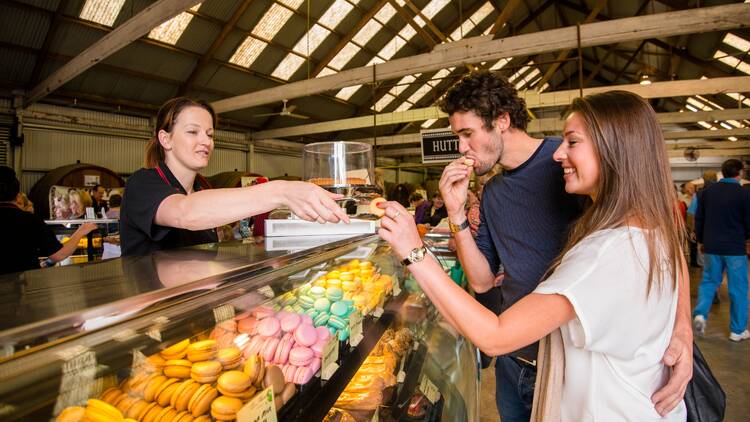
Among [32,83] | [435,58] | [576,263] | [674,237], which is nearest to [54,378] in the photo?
[576,263]

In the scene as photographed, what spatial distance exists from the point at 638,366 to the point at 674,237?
1.09ft

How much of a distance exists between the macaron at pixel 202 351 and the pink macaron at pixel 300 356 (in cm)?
24

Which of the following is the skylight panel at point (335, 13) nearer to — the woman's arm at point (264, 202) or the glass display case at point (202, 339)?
the glass display case at point (202, 339)

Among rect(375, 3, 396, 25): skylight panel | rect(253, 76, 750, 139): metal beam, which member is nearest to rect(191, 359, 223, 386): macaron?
rect(253, 76, 750, 139): metal beam

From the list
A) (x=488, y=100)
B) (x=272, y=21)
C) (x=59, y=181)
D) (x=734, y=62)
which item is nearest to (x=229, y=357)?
(x=488, y=100)

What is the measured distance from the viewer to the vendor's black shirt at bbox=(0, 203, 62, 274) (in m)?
2.65

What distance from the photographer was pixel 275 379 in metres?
0.98

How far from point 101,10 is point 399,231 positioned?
900 cm

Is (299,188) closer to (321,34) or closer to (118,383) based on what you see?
(118,383)

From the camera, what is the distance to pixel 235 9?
28.1ft

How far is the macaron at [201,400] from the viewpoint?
80 centimetres

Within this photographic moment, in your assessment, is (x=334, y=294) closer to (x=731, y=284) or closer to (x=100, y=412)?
(x=100, y=412)

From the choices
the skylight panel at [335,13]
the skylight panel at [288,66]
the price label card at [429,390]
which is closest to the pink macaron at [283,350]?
the price label card at [429,390]

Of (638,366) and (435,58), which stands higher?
(435,58)
